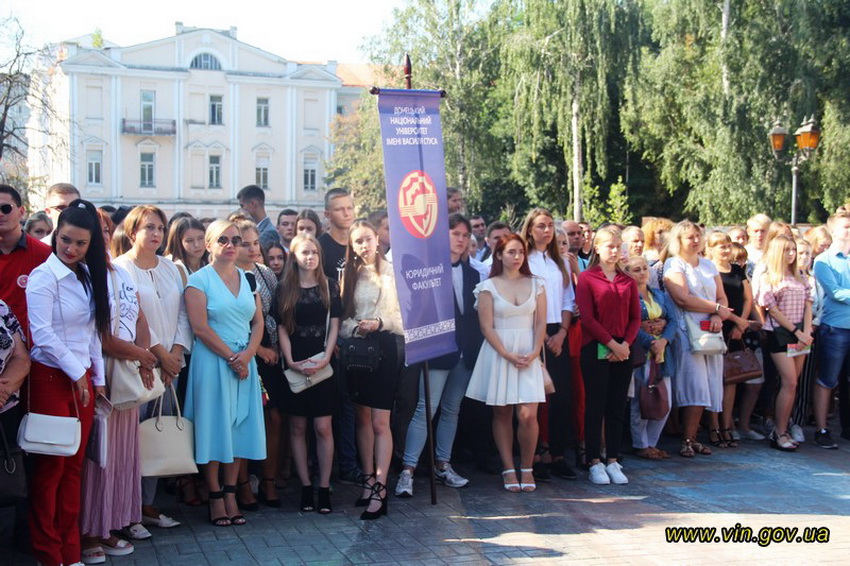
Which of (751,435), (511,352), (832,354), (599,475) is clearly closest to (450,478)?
(511,352)

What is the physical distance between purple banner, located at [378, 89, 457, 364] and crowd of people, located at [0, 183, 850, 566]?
0.26 meters

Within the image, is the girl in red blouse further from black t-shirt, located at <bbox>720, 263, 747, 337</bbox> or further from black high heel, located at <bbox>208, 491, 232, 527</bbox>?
black high heel, located at <bbox>208, 491, 232, 527</bbox>

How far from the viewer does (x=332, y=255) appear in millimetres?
8008

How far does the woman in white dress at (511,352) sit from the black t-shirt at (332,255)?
4.01 feet

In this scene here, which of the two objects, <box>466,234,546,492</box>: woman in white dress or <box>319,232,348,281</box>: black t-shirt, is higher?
<box>319,232,348,281</box>: black t-shirt

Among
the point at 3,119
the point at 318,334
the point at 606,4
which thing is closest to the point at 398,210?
the point at 318,334

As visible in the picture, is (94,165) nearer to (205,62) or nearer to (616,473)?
(205,62)

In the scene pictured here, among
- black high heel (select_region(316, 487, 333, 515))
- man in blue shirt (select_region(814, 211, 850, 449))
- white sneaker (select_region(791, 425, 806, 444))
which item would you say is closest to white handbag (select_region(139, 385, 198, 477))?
black high heel (select_region(316, 487, 333, 515))

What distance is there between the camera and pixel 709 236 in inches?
376

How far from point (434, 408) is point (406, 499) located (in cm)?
89

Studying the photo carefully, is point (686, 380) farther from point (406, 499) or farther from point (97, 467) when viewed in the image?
point (97, 467)

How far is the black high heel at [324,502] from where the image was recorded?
268 inches

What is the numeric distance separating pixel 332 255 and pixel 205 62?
59.2 metres

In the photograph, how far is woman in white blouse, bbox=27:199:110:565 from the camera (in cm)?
519
